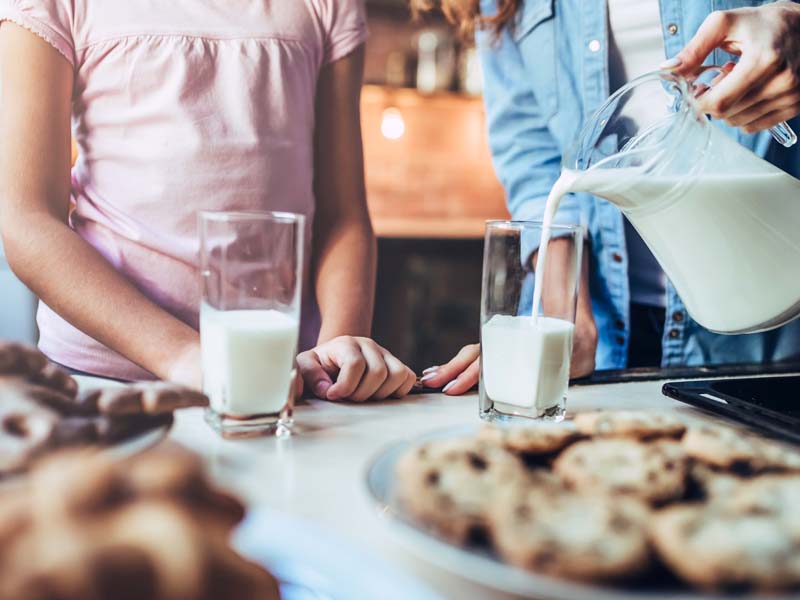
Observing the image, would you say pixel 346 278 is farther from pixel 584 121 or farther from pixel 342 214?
pixel 584 121

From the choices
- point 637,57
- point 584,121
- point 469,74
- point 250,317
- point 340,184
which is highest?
point 469,74

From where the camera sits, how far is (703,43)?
0.79 metres

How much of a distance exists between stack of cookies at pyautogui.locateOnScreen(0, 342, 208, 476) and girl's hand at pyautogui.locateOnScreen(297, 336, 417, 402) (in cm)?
18

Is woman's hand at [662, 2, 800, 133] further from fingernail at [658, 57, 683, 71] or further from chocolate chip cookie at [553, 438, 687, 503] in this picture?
chocolate chip cookie at [553, 438, 687, 503]

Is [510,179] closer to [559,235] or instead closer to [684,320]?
[684,320]

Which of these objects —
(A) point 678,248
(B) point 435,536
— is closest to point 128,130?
(A) point 678,248

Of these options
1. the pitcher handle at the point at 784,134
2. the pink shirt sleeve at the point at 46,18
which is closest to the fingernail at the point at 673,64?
the pitcher handle at the point at 784,134

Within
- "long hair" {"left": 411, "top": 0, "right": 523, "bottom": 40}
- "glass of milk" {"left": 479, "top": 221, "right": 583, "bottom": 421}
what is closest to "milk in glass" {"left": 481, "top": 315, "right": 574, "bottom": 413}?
"glass of milk" {"left": 479, "top": 221, "right": 583, "bottom": 421}

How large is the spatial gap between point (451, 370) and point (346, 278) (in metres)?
0.28

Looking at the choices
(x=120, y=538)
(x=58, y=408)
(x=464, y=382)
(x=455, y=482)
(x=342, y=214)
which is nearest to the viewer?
(x=120, y=538)

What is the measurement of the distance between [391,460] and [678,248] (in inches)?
17.5

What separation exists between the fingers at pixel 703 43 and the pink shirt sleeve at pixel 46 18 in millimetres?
731

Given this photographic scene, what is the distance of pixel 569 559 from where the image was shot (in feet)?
1.25

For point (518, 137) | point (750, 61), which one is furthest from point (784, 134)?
point (518, 137)
